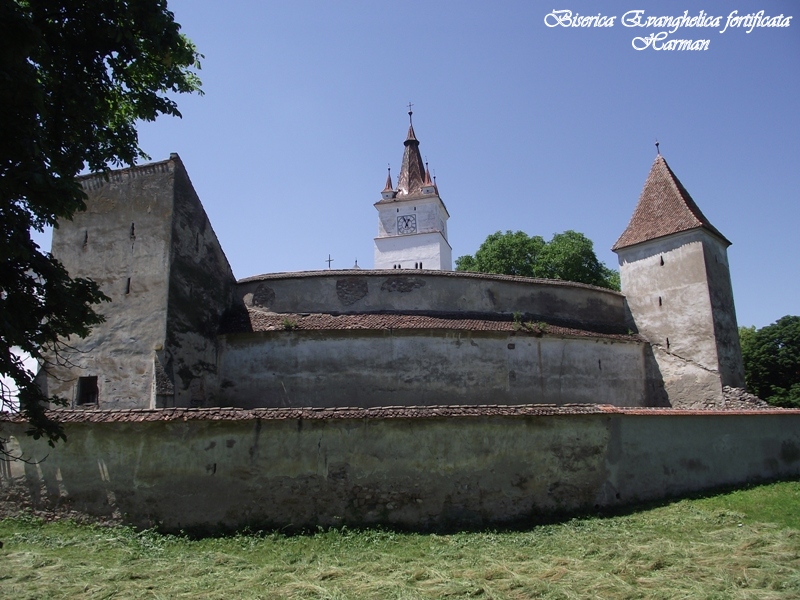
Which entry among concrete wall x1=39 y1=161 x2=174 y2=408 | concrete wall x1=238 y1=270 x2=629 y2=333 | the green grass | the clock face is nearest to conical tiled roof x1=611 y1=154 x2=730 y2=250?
concrete wall x1=238 y1=270 x2=629 y2=333

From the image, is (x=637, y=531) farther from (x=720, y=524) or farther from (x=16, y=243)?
(x=16, y=243)

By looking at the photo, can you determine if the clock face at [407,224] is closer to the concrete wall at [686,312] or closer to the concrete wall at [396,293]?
the concrete wall at [686,312]

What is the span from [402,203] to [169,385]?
105ft

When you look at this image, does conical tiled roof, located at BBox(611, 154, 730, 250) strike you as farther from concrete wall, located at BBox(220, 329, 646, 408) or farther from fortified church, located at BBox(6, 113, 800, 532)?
concrete wall, located at BBox(220, 329, 646, 408)

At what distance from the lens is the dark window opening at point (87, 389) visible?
51.5 ft

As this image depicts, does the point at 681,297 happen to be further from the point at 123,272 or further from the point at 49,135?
the point at 49,135

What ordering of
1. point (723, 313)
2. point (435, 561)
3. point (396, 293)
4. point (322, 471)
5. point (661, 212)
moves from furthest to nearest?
point (661, 212), point (723, 313), point (396, 293), point (322, 471), point (435, 561)

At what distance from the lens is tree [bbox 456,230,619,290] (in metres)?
38.0

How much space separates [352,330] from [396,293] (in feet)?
7.59

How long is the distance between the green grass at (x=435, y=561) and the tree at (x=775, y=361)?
20512mm

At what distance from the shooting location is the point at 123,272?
1639cm

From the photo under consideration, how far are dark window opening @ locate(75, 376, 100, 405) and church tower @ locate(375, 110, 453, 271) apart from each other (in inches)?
1122

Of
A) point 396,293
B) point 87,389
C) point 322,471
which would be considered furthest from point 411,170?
point 322,471

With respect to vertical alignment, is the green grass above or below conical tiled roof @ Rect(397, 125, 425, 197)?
below
